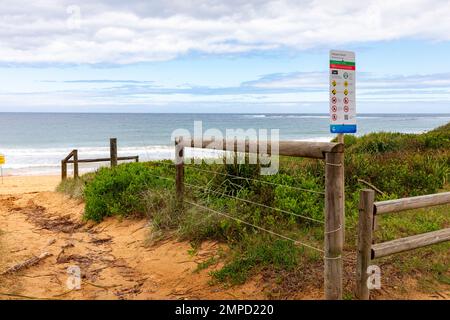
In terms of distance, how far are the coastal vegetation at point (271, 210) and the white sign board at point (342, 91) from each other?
3.13ft

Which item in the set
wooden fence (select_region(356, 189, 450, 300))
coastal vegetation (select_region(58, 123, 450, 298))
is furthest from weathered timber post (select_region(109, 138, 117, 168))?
wooden fence (select_region(356, 189, 450, 300))

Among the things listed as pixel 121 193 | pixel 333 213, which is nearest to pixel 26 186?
pixel 121 193

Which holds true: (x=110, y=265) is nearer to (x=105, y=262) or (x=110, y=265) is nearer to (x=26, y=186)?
(x=105, y=262)

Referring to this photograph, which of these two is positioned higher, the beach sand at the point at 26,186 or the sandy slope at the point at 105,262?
the sandy slope at the point at 105,262

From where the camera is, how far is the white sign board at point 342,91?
531 centimetres

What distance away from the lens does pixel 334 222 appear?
14.1ft

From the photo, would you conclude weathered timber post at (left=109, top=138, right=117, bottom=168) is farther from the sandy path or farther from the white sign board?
the white sign board

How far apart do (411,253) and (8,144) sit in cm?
5194

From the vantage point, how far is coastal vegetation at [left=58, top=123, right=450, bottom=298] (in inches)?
204

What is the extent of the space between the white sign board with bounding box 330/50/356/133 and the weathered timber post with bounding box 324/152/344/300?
1.10m

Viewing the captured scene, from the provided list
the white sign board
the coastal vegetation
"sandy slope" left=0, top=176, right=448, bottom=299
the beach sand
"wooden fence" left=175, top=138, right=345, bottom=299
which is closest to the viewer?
"wooden fence" left=175, top=138, right=345, bottom=299

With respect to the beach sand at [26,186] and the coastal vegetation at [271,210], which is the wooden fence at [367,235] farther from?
the beach sand at [26,186]

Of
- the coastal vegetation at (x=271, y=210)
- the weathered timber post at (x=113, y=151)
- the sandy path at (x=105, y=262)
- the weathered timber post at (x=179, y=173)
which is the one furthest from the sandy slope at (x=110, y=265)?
the weathered timber post at (x=113, y=151)
